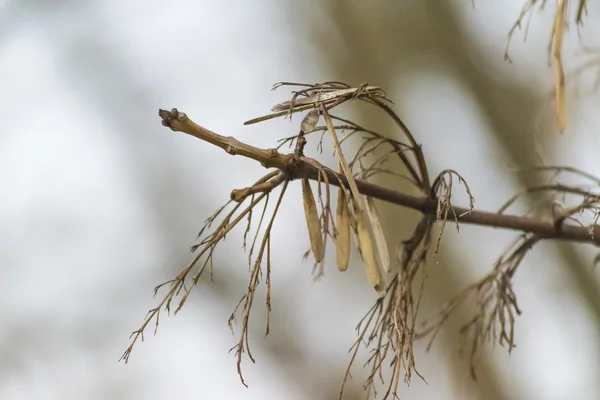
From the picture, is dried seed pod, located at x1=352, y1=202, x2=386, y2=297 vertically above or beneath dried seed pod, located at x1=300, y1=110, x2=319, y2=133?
beneath

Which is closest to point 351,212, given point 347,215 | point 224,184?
point 347,215

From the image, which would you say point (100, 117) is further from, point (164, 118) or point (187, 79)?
point (164, 118)

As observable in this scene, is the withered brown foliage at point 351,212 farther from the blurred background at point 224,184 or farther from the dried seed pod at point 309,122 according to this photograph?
the blurred background at point 224,184

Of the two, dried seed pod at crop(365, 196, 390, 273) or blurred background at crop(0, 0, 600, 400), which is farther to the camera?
blurred background at crop(0, 0, 600, 400)

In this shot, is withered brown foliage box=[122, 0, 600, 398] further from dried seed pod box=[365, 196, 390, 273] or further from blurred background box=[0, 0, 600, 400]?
blurred background box=[0, 0, 600, 400]

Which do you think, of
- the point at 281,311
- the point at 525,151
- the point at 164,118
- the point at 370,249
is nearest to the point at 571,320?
the point at 525,151

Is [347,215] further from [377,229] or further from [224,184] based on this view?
[224,184]

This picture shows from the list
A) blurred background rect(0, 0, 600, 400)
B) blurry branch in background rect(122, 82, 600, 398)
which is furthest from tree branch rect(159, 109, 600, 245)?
blurred background rect(0, 0, 600, 400)

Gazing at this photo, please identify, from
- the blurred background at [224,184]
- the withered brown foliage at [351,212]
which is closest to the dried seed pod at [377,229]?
the withered brown foliage at [351,212]
